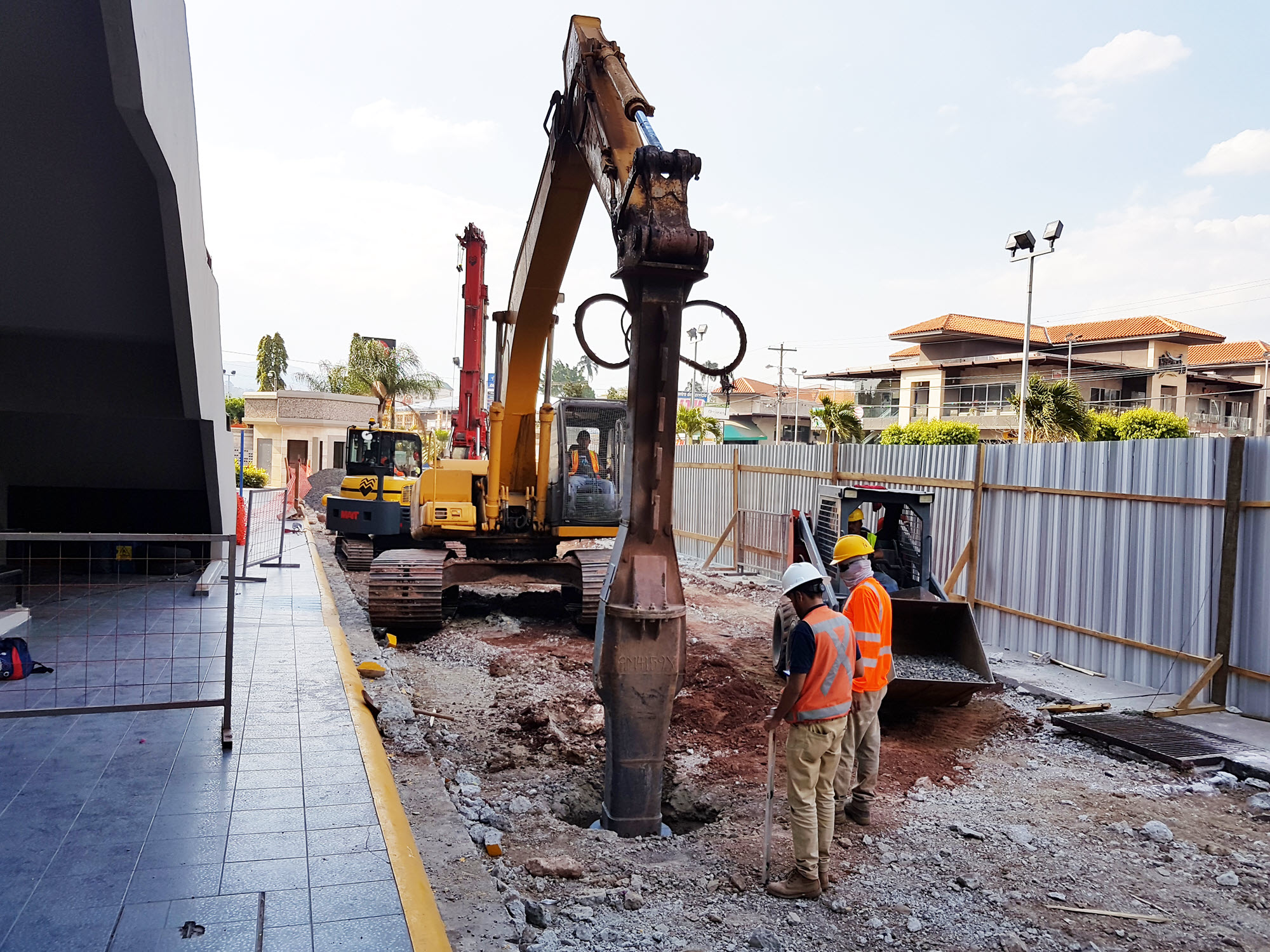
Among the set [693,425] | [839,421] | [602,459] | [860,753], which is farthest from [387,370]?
[860,753]

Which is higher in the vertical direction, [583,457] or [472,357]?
[472,357]

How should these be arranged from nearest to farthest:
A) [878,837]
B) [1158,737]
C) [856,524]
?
[878,837]
[1158,737]
[856,524]

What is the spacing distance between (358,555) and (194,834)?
12.9m

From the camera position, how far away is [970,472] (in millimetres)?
11453

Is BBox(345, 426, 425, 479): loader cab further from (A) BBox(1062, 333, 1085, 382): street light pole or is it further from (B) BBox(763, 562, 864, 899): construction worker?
(A) BBox(1062, 333, 1085, 382): street light pole

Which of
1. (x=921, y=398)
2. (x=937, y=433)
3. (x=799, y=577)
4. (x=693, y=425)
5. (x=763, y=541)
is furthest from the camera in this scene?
(x=693, y=425)

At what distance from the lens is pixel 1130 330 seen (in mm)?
42906

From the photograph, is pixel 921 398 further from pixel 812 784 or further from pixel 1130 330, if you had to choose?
pixel 812 784

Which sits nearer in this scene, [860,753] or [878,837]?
[878,837]

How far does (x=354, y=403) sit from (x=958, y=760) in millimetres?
39704

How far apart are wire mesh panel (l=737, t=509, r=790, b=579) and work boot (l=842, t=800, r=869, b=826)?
9.17 m

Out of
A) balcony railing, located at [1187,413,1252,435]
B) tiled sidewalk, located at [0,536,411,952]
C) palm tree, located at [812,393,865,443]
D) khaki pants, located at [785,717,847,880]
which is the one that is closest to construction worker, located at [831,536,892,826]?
khaki pants, located at [785,717,847,880]

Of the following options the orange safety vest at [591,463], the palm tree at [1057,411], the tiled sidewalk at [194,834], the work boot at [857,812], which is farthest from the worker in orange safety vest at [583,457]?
the palm tree at [1057,411]

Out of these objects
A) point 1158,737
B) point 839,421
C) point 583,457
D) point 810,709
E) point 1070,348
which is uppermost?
point 1070,348
